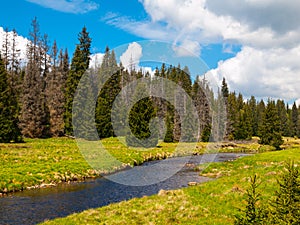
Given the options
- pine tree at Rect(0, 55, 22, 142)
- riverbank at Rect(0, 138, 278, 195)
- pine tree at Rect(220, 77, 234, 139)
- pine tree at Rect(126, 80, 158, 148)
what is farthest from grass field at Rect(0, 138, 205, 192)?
pine tree at Rect(220, 77, 234, 139)

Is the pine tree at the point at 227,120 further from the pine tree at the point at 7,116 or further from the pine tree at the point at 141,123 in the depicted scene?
the pine tree at the point at 7,116

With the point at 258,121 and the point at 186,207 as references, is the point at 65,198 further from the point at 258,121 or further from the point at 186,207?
the point at 258,121

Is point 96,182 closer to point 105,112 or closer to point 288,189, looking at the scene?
point 288,189

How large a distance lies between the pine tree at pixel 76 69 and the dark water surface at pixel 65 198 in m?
40.9

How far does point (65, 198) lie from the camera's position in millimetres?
23828

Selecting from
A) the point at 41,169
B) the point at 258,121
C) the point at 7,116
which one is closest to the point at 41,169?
the point at 41,169

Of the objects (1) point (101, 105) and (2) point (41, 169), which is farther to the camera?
(1) point (101, 105)

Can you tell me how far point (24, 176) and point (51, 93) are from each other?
54203 mm

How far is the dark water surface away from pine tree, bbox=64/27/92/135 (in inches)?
1610

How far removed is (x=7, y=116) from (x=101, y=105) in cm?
2633

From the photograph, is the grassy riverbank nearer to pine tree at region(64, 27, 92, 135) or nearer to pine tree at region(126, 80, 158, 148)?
pine tree at region(126, 80, 158, 148)

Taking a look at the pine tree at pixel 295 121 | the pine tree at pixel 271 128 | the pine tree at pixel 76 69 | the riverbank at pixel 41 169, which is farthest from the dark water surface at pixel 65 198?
the pine tree at pixel 295 121

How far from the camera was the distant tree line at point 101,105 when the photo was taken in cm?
5959

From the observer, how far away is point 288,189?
10.1 m
